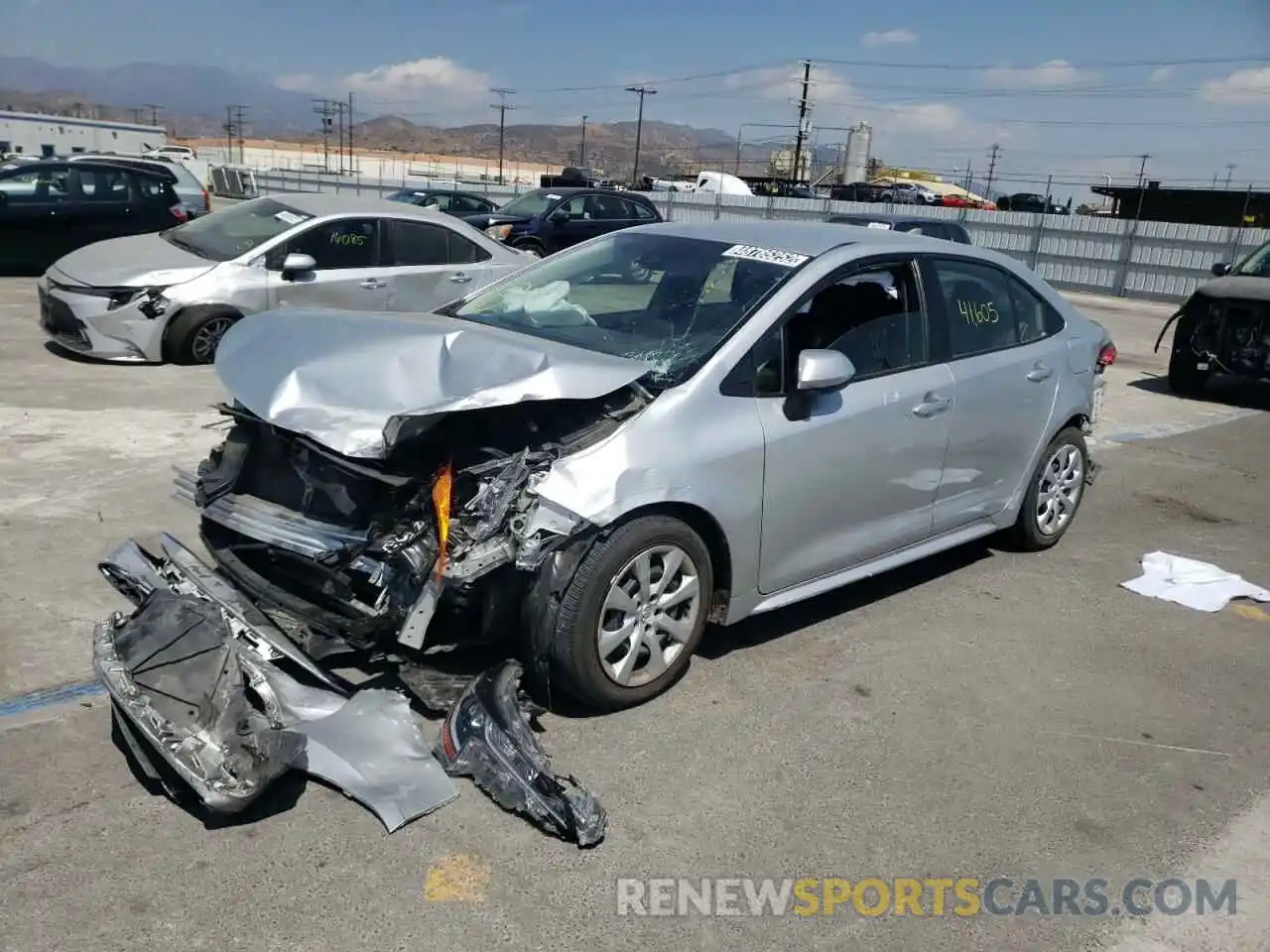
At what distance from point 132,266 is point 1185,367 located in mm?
10734

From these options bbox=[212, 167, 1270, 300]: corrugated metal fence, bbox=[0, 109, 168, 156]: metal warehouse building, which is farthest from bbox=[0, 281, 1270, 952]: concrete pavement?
bbox=[0, 109, 168, 156]: metal warehouse building

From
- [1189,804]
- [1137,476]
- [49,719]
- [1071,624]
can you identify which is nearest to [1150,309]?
[1137,476]

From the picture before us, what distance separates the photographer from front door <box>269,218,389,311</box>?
30.2 feet

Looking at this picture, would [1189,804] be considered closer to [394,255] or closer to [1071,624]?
[1071,624]

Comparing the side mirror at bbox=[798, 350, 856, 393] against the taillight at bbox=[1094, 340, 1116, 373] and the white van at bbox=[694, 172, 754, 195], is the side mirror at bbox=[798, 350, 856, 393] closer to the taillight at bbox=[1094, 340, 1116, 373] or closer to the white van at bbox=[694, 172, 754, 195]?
the taillight at bbox=[1094, 340, 1116, 373]

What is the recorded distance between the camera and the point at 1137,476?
318 inches

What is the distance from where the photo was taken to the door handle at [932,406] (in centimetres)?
470

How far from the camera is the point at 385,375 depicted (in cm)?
380

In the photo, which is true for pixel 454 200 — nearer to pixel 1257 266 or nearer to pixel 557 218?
pixel 557 218

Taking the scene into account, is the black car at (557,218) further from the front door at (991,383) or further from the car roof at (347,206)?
the front door at (991,383)

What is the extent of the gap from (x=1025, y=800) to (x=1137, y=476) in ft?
17.5

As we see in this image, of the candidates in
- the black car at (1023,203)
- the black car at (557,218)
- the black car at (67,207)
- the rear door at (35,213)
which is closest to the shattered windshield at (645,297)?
the black car at (67,207)

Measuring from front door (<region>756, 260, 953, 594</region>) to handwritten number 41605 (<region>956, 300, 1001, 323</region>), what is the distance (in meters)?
0.36

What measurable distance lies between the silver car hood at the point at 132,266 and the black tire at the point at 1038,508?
6.92 metres
